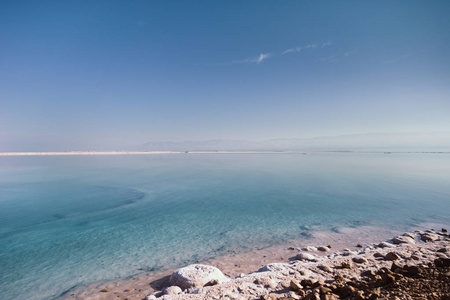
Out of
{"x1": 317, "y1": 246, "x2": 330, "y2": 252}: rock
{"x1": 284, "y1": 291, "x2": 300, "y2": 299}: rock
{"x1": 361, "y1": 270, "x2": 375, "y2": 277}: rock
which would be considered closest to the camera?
{"x1": 284, "y1": 291, "x2": 300, "y2": 299}: rock

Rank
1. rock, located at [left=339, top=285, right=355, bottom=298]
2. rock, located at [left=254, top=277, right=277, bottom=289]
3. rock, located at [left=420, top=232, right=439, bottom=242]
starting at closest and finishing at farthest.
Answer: rock, located at [left=339, top=285, right=355, bottom=298]
rock, located at [left=254, top=277, right=277, bottom=289]
rock, located at [left=420, top=232, right=439, bottom=242]

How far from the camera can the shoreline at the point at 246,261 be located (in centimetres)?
549

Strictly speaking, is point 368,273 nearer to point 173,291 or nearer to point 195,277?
point 195,277

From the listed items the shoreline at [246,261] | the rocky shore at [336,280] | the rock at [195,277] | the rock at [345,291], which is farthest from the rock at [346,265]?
the rock at [195,277]

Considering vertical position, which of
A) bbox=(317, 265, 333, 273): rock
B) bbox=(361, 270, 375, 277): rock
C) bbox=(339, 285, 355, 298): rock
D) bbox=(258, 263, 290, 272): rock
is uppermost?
bbox=(339, 285, 355, 298): rock

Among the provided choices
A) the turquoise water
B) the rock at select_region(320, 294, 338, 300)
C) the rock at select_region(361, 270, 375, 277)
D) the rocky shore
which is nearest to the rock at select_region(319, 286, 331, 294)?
the rocky shore

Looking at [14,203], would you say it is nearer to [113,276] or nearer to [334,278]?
[113,276]

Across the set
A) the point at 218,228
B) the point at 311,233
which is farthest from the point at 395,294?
the point at 218,228

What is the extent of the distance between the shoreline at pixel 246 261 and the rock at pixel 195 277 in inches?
21.2

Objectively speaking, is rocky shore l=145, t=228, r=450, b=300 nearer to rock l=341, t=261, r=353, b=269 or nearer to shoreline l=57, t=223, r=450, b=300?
rock l=341, t=261, r=353, b=269

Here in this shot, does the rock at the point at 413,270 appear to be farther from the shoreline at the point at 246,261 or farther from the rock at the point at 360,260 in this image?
the shoreline at the point at 246,261

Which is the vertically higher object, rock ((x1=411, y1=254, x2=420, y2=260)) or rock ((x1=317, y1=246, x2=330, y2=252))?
rock ((x1=411, y1=254, x2=420, y2=260))

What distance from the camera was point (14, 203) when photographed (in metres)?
14.1

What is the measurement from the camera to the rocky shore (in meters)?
3.80
